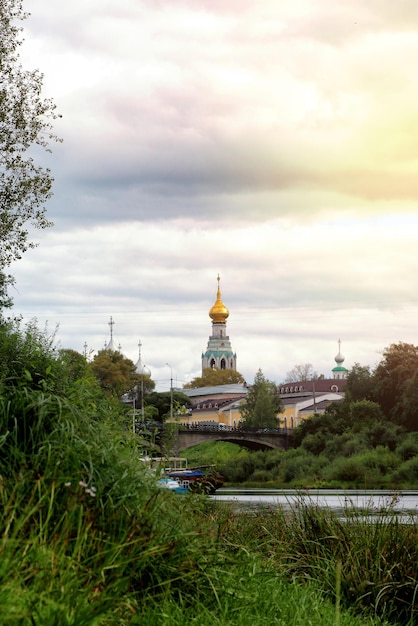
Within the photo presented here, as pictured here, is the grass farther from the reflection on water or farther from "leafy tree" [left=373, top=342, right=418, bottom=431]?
"leafy tree" [left=373, top=342, right=418, bottom=431]

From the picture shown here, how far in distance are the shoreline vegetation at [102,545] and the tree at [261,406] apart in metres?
95.0

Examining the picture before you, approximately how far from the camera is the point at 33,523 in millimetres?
5660

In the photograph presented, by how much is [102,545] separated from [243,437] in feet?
267

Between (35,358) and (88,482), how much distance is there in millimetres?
1837

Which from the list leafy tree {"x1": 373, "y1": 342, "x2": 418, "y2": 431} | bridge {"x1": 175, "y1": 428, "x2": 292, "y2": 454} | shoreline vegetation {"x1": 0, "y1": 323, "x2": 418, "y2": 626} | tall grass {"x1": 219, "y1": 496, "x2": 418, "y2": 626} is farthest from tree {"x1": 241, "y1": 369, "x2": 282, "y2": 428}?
shoreline vegetation {"x1": 0, "y1": 323, "x2": 418, "y2": 626}

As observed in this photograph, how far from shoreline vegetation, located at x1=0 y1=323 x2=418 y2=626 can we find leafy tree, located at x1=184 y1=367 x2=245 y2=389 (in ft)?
586

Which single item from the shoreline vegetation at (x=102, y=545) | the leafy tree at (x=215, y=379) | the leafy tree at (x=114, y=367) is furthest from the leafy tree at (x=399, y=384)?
the leafy tree at (x=215, y=379)

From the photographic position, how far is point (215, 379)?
621 ft

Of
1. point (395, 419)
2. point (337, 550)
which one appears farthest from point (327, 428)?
point (337, 550)

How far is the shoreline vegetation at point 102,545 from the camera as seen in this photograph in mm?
5020

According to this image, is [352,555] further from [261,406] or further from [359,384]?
[261,406]

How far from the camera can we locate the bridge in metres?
83.7

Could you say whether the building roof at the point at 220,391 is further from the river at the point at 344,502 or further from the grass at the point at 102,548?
the grass at the point at 102,548

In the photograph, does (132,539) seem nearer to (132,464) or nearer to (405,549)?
(132,464)
